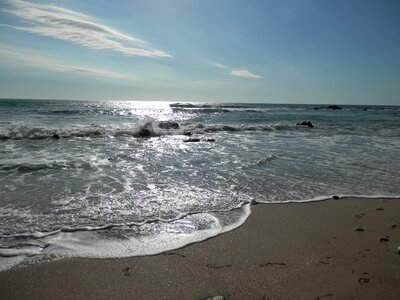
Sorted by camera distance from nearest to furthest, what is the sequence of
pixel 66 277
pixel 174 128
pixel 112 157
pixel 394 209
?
pixel 66 277, pixel 394 209, pixel 112 157, pixel 174 128

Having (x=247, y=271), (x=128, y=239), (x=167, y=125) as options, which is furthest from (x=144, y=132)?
(x=247, y=271)

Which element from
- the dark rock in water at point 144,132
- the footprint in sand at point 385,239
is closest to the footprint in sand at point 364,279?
the footprint in sand at point 385,239

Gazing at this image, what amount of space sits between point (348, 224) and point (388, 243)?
72 centimetres

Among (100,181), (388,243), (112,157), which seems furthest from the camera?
(112,157)

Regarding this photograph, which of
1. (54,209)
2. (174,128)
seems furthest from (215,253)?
(174,128)

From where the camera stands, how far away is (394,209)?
5.32 m

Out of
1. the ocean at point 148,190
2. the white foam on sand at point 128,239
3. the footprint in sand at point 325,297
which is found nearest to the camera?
the footprint in sand at point 325,297

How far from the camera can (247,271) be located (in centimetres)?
323

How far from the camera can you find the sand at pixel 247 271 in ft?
9.39

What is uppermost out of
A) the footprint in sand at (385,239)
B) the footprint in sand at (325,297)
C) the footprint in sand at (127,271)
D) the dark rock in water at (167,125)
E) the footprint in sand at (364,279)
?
the dark rock in water at (167,125)

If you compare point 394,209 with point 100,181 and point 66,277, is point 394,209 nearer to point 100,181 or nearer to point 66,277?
point 66,277

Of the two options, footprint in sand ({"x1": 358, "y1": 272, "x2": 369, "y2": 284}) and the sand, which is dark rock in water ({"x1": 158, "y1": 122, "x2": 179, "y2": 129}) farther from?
footprint in sand ({"x1": 358, "y1": 272, "x2": 369, "y2": 284})

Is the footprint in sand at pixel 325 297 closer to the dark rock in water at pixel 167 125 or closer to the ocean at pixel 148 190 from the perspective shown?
the ocean at pixel 148 190

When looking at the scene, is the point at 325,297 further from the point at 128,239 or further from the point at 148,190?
the point at 148,190
